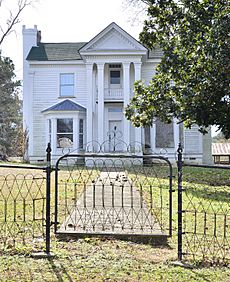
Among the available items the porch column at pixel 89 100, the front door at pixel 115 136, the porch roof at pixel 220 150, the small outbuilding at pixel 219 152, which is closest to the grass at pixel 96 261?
the porch column at pixel 89 100

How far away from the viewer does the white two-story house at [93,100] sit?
23.8 metres

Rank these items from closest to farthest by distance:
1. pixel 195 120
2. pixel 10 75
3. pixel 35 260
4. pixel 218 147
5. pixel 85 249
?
pixel 35 260 < pixel 85 249 < pixel 195 120 < pixel 218 147 < pixel 10 75

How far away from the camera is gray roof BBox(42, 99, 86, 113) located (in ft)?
81.1

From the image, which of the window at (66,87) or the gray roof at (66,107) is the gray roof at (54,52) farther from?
the gray roof at (66,107)

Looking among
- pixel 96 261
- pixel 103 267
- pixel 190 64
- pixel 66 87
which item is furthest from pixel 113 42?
pixel 103 267

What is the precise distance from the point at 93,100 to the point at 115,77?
2.68 meters

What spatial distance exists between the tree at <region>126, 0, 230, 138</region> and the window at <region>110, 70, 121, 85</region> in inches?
394

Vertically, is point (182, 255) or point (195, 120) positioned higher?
point (195, 120)

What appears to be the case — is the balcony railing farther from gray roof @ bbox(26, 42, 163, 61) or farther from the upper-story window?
gray roof @ bbox(26, 42, 163, 61)

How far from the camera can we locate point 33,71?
86.3 ft

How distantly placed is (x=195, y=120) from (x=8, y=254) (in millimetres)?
10209

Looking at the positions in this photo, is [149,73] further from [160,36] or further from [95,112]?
[160,36]

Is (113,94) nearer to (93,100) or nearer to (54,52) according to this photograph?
(93,100)

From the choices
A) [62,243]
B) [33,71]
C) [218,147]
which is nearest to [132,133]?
[33,71]
